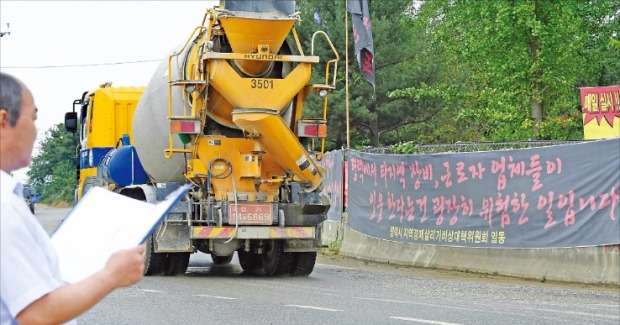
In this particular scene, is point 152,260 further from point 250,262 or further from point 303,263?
point 250,262

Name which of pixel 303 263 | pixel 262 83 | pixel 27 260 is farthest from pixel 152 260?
pixel 27 260

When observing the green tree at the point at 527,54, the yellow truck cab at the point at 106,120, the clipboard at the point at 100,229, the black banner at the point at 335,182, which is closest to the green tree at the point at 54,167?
the green tree at the point at 527,54

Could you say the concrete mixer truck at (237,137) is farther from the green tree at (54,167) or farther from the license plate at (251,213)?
the green tree at (54,167)

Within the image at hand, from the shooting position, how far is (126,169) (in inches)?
723

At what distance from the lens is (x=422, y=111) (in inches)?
1827

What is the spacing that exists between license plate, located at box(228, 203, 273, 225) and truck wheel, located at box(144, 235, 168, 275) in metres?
1.28

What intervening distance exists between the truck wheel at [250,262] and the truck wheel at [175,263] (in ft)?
5.08

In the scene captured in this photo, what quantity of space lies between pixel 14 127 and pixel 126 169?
49.7ft

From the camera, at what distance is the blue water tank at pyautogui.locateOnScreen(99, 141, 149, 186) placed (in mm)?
18297

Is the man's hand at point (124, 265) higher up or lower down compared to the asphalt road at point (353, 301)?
higher up

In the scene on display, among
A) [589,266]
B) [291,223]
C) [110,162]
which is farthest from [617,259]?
[110,162]

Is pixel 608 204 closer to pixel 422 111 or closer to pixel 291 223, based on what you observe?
pixel 291 223

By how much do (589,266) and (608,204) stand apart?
2.96 ft

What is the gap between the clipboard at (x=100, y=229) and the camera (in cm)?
356
